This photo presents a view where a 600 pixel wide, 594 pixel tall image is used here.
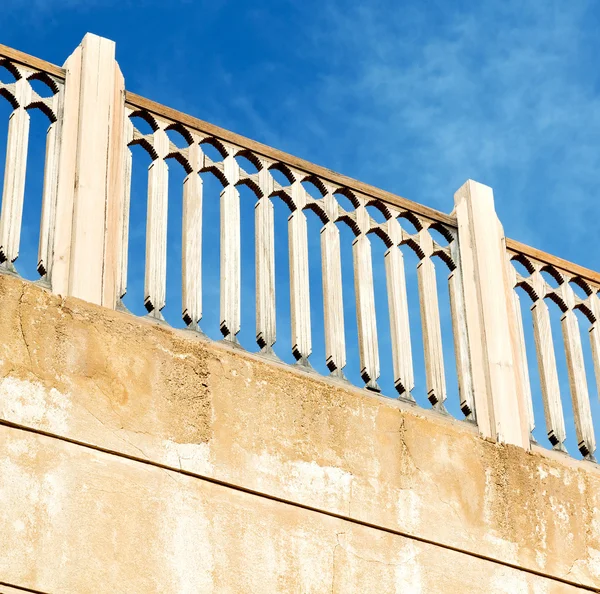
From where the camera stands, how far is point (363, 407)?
19.8ft

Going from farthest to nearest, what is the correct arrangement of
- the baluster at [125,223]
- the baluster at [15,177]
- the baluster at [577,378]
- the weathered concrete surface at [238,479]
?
1. the baluster at [577,378]
2. the baluster at [125,223]
3. the baluster at [15,177]
4. the weathered concrete surface at [238,479]

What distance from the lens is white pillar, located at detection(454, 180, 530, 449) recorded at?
648 cm

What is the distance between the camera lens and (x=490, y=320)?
22.1ft

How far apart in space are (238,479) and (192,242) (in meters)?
1.12

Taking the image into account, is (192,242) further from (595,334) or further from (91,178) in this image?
(595,334)


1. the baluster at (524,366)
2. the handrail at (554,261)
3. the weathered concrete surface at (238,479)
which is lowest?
the weathered concrete surface at (238,479)

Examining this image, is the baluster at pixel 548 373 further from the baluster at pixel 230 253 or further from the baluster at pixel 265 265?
the baluster at pixel 230 253

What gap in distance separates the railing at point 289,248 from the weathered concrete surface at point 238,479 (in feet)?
0.66

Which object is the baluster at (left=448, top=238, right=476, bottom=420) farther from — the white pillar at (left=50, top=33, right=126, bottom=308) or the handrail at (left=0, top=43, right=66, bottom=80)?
the handrail at (left=0, top=43, right=66, bottom=80)

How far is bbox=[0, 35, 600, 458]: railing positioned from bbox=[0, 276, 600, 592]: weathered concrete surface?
8.0 inches

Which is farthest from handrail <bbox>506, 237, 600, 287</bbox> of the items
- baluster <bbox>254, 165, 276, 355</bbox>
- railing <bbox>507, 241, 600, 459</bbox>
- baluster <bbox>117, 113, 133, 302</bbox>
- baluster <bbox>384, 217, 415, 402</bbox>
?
baluster <bbox>117, 113, 133, 302</bbox>

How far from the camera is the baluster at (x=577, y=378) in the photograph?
269 inches

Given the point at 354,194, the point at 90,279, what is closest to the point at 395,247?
the point at 354,194

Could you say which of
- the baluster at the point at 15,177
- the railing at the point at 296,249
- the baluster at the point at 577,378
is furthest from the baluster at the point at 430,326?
the baluster at the point at 15,177
